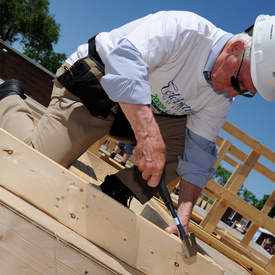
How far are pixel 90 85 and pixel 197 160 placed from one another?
93 cm

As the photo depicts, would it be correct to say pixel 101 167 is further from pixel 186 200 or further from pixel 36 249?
pixel 36 249

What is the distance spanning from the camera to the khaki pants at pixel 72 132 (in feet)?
7.75

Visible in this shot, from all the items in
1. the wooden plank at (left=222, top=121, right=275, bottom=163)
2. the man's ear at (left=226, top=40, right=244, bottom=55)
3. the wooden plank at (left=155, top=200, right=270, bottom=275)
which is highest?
the wooden plank at (left=222, top=121, right=275, bottom=163)

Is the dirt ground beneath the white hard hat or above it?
beneath

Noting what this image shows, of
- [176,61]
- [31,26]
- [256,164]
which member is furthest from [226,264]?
[31,26]

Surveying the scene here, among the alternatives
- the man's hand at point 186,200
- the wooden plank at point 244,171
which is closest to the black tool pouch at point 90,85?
the man's hand at point 186,200

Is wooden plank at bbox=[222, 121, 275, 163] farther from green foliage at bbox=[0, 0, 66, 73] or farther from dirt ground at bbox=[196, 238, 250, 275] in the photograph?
green foliage at bbox=[0, 0, 66, 73]

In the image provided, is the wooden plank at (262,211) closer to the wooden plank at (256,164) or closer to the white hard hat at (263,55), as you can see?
the wooden plank at (256,164)

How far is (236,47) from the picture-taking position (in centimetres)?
205

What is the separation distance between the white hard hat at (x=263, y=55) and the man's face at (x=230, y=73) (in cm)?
5

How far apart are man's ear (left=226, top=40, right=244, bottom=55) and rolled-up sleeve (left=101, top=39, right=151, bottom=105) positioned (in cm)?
59

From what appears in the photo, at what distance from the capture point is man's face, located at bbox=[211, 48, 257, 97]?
204 centimetres

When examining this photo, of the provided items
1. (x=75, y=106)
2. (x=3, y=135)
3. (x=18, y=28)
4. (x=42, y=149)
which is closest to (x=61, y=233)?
(x=3, y=135)

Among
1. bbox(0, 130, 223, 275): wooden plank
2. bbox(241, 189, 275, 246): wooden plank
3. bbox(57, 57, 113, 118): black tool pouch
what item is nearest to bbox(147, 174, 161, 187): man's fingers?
bbox(0, 130, 223, 275): wooden plank
